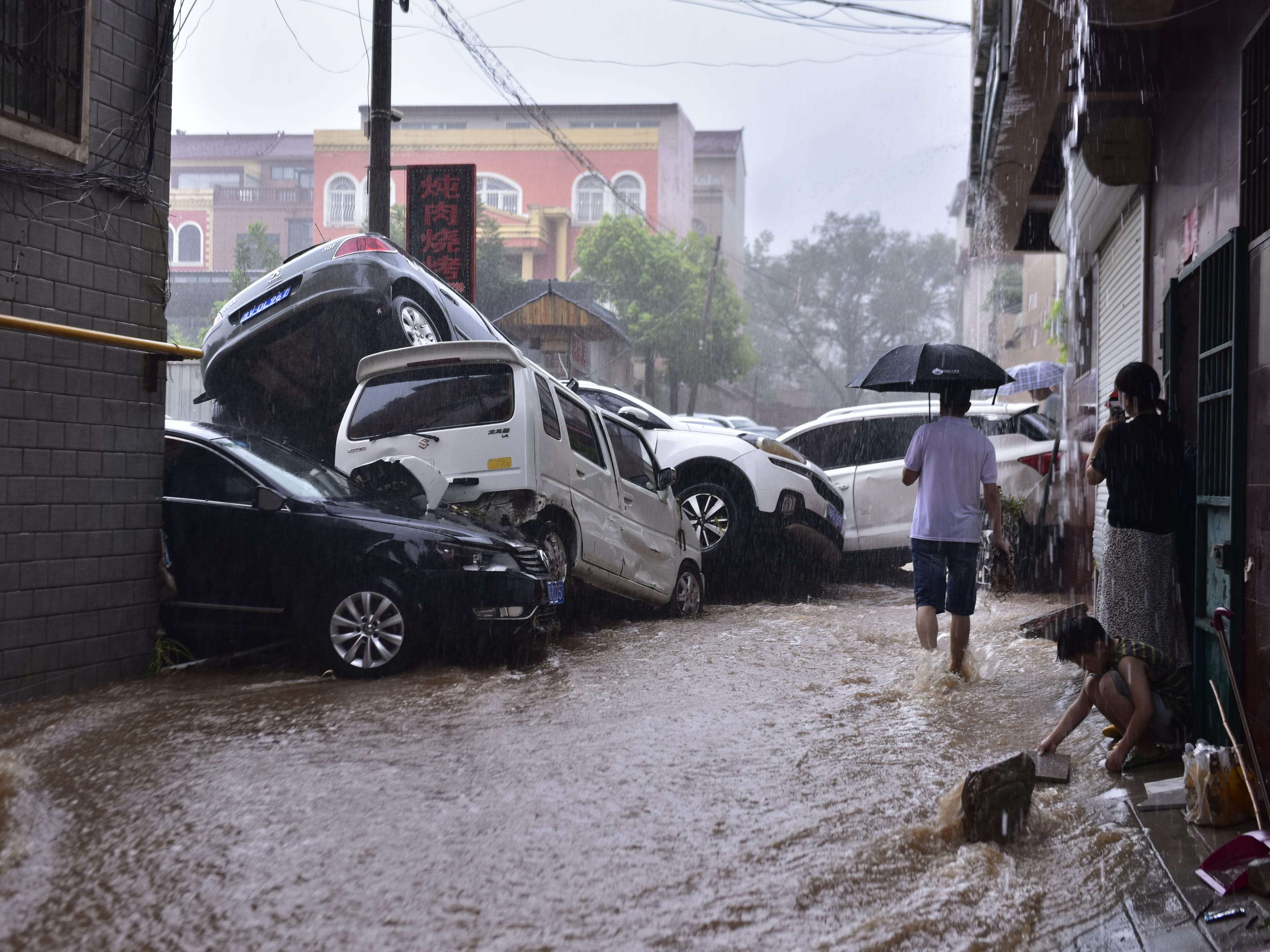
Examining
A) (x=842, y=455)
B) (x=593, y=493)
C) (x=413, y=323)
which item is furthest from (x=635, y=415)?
(x=593, y=493)

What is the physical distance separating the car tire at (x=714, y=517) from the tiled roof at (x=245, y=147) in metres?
54.6

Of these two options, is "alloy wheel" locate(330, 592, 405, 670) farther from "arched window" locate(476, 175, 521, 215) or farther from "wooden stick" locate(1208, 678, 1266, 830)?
"arched window" locate(476, 175, 521, 215)

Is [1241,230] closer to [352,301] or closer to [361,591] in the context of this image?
[361,591]

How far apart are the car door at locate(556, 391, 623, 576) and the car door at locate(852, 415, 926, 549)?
361cm

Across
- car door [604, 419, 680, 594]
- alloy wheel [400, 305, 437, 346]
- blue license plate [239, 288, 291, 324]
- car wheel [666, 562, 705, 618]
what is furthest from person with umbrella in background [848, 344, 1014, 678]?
blue license plate [239, 288, 291, 324]

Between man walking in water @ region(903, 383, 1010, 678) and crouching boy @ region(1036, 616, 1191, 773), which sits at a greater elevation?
man walking in water @ region(903, 383, 1010, 678)

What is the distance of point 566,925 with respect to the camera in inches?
132

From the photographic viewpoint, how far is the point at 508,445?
7777 millimetres

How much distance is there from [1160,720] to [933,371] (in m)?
2.86

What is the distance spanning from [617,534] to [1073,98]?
4.37 metres

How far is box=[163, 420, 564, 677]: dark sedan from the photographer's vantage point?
22.3 ft

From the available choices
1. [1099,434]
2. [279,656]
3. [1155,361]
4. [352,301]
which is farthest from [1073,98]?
[279,656]

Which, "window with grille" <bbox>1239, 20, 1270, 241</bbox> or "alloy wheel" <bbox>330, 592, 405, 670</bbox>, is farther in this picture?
"alloy wheel" <bbox>330, 592, 405, 670</bbox>

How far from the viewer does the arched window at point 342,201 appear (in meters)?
51.7
